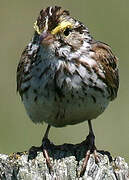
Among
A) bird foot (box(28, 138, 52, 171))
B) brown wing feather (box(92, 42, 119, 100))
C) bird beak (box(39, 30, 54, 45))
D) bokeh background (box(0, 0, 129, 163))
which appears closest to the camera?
bird foot (box(28, 138, 52, 171))

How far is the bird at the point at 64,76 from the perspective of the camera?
8414 mm

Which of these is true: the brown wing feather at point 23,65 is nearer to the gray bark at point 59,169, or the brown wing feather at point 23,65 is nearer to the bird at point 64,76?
the bird at point 64,76

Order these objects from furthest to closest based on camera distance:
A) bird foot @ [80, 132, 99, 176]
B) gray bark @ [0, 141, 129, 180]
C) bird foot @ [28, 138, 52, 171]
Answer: bird foot @ [28, 138, 52, 171] → bird foot @ [80, 132, 99, 176] → gray bark @ [0, 141, 129, 180]

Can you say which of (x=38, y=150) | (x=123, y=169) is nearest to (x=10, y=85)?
(x=38, y=150)

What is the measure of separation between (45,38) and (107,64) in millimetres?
1252

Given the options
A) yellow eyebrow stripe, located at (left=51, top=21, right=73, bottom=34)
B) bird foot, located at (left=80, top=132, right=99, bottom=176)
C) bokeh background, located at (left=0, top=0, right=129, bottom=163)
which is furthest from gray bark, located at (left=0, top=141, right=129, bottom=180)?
bokeh background, located at (left=0, top=0, right=129, bottom=163)

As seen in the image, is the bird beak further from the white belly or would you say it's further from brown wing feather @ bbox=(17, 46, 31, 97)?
brown wing feather @ bbox=(17, 46, 31, 97)

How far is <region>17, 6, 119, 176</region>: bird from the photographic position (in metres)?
8.41

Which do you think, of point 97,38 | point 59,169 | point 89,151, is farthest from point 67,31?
point 97,38

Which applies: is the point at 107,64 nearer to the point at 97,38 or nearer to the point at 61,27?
the point at 61,27

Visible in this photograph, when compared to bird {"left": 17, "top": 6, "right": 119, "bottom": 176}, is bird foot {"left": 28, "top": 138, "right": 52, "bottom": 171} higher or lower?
lower

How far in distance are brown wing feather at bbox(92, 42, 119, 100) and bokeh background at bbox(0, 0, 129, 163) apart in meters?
2.79

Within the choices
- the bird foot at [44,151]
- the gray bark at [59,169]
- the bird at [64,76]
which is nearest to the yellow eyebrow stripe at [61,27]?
the bird at [64,76]

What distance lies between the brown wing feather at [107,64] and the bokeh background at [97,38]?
2.79 m
